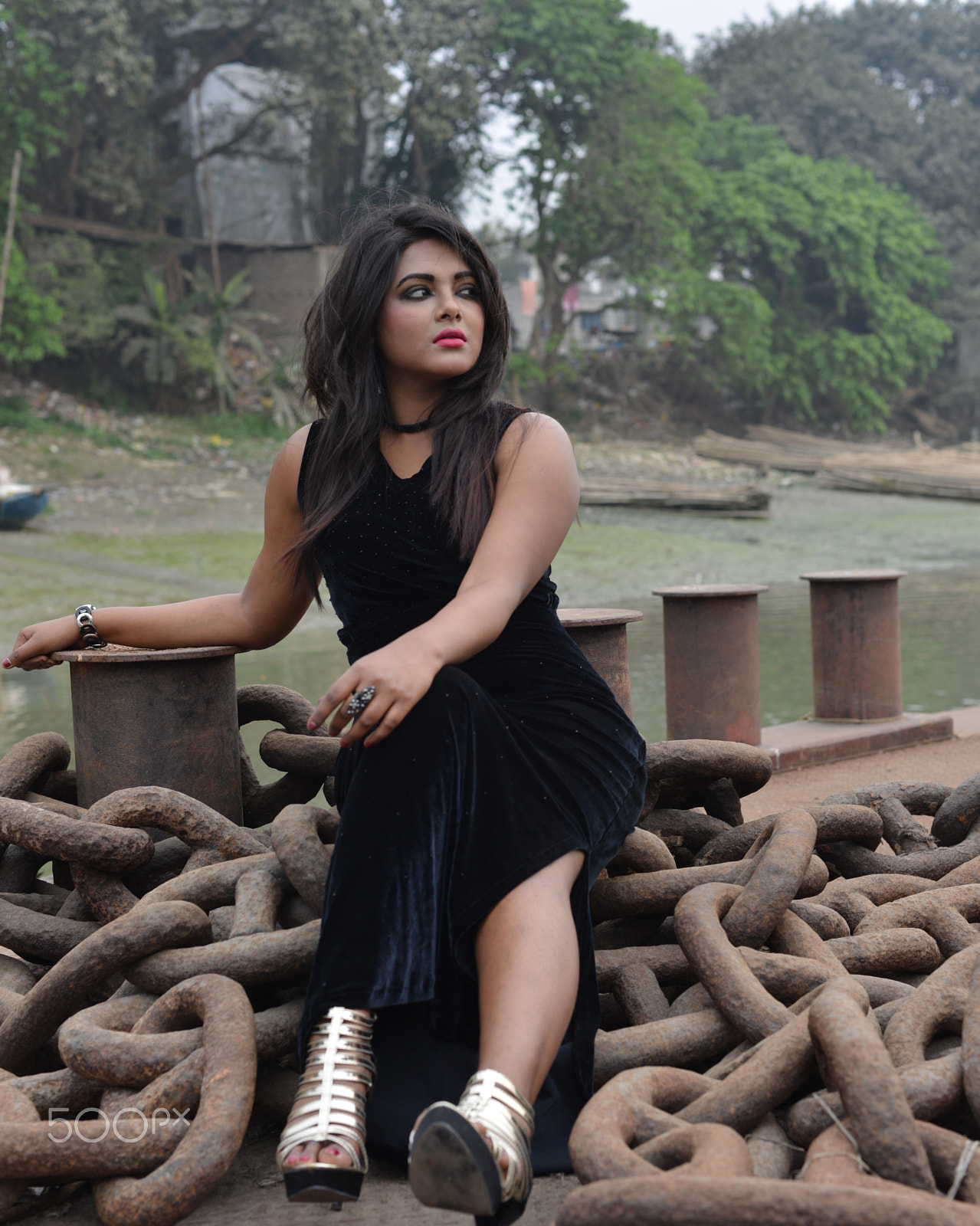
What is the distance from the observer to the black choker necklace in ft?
8.64

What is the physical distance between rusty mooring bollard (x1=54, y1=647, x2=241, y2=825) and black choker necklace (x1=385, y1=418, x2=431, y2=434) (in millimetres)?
767

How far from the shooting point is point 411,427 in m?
2.64

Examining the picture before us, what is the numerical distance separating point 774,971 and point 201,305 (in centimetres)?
2196

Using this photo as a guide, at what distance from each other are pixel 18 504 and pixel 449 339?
1162 centimetres

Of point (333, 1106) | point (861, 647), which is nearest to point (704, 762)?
point (333, 1106)

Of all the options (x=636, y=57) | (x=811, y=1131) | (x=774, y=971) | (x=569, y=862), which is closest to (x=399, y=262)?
(x=569, y=862)

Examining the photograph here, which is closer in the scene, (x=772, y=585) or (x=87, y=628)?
(x=87, y=628)

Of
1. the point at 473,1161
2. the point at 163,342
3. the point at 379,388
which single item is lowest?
the point at 473,1161

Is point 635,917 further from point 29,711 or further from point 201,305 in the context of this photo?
point 201,305

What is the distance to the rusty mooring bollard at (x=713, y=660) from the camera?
5.00 m

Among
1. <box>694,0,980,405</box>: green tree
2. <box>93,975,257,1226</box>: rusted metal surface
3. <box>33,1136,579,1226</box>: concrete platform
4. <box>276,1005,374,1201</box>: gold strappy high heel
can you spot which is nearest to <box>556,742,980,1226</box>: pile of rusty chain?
<box>33,1136,579,1226</box>: concrete platform

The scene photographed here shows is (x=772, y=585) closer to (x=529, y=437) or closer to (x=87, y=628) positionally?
(x=87, y=628)

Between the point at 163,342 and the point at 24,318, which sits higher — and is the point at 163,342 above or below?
below

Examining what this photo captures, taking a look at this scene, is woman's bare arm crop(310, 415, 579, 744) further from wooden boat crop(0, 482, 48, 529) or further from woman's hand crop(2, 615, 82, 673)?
wooden boat crop(0, 482, 48, 529)
